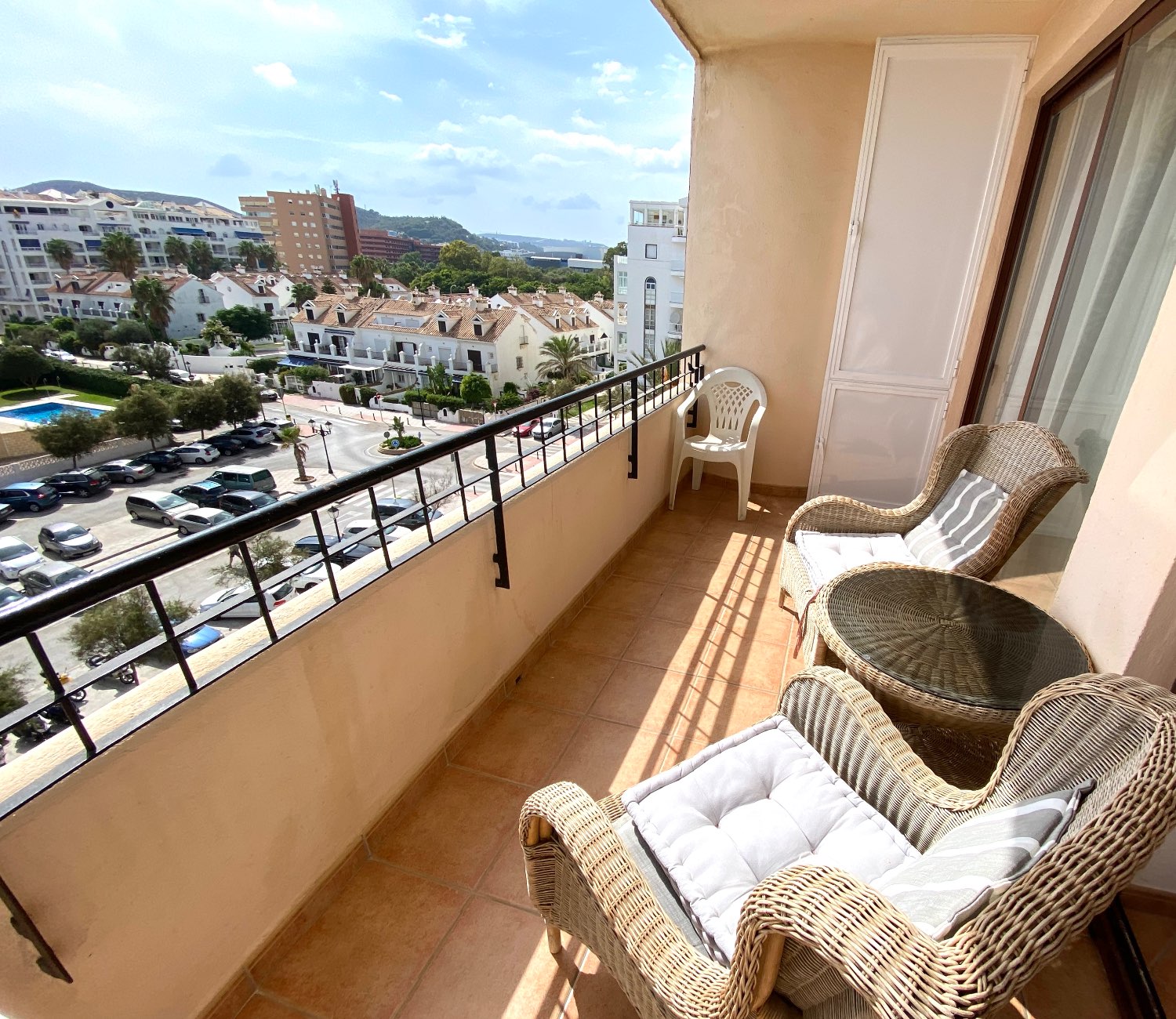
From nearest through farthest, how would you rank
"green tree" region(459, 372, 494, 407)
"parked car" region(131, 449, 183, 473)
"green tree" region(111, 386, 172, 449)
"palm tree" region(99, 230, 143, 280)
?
"parked car" region(131, 449, 183, 473), "green tree" region(111, 386, 172, 449), "palm tree" region(99, 230, 143, 280), "green tree" region(459, 372, 494, 407)

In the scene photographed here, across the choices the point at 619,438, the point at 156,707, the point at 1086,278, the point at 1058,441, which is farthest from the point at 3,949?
the point at 1086,278

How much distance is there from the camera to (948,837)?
86 centimetres

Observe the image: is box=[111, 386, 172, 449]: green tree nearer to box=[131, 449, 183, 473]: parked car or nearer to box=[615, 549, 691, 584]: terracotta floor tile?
box=[131, 449, 183, 473]: parked car

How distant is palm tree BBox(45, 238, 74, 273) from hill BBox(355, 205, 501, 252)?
171 feet

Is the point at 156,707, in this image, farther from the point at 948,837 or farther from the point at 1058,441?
the point at 1058,441

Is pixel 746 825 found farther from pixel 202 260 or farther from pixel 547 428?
pixel 202 260

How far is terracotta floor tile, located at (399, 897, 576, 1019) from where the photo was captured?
47.3 inches

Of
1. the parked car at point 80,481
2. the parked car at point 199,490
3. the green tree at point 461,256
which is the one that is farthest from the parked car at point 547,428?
the green tree at point 461,256

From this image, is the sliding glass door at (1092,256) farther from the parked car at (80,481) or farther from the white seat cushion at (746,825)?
the parked car at (80,481)

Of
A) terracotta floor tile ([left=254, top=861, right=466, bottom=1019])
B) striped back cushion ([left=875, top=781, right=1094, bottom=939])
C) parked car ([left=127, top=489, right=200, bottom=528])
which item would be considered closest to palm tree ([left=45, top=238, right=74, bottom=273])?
parked car ([left=127, top=489, right=200, bottom=528])

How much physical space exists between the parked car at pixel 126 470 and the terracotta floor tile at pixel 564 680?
7.70 m

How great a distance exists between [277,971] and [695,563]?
2.28 meters

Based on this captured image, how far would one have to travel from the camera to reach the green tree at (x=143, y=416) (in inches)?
321

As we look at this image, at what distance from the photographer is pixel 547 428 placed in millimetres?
2053
